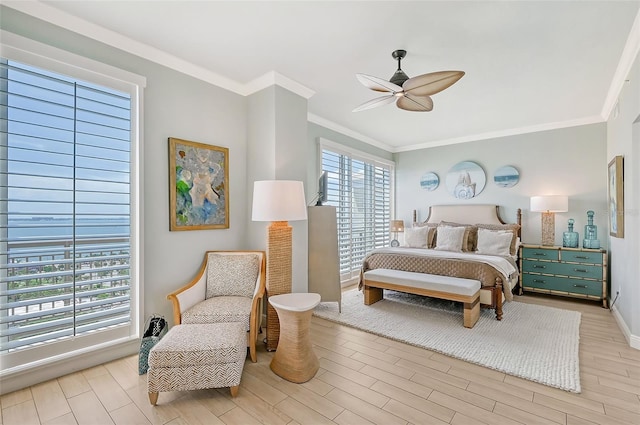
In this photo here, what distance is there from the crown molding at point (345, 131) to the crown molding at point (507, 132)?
0.46 m

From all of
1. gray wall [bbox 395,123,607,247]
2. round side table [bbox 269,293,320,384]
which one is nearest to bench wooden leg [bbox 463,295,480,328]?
round side table [bbox 269,293,320,384]

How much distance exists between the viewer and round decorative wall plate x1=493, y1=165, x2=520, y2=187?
509 centimetres

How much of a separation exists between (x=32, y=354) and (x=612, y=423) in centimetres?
384

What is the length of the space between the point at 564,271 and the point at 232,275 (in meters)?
4.60

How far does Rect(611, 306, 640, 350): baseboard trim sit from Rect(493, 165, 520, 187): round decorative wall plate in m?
2.28

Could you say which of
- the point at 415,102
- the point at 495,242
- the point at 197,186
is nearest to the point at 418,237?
the point at 495,242

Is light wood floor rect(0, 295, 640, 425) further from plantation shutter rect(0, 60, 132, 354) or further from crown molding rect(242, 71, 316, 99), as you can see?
crown molding rect(242, 71, 316, 99)

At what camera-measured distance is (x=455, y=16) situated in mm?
2215

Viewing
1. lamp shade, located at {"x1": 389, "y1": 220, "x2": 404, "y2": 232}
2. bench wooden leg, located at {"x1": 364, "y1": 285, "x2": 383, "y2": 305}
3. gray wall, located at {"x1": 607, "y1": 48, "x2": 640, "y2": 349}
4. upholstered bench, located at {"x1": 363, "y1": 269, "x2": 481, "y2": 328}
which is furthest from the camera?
lamp shade, located at {"x1": 389, "y1": 220, "x2": 404, "y2": 232}

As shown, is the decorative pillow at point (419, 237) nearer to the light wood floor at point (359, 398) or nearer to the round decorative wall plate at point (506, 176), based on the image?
the round decorative wall plate at point (506, 176)

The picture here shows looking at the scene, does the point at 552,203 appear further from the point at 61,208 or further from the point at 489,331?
the point at 61,208

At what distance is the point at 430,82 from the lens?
7.71ft

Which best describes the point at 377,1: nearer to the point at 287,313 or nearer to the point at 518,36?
the point at 518,36

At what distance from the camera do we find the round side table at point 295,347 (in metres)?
2.22
